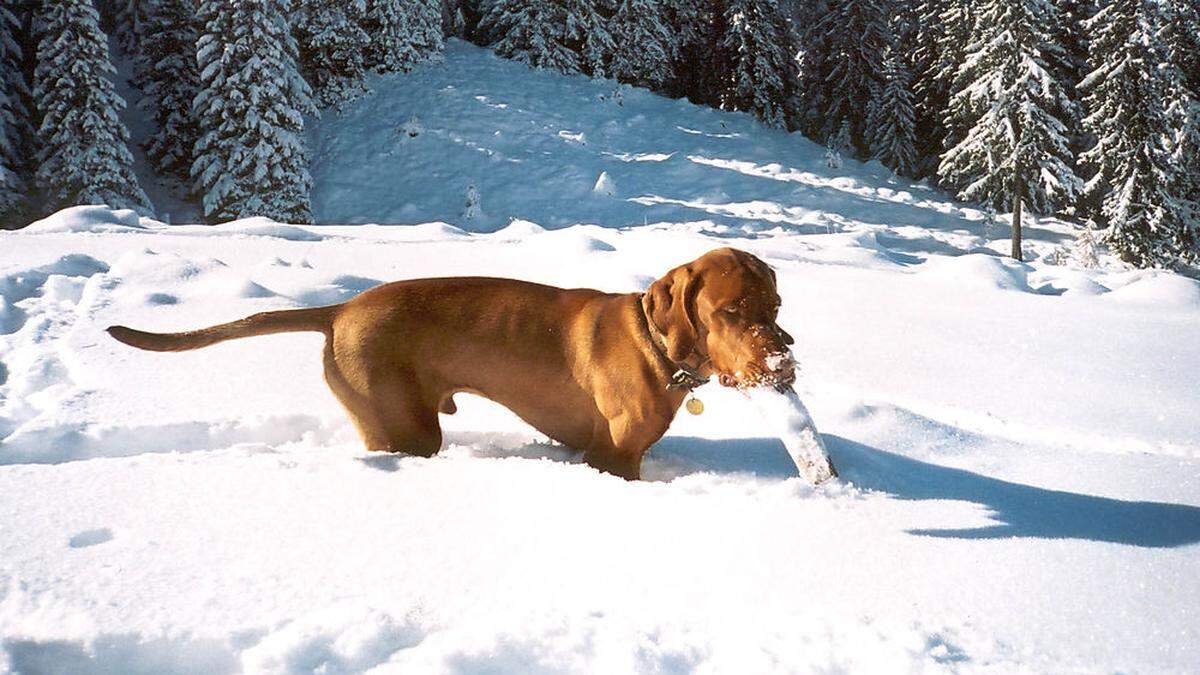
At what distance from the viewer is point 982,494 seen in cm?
277

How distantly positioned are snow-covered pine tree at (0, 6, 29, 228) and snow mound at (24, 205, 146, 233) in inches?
594

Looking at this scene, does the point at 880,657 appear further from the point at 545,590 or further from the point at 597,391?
the point at 597,391

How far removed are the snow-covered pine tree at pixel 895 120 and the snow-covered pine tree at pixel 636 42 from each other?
9335 millimetres

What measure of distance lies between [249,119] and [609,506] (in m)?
22.1

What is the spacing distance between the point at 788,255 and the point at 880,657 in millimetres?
7506

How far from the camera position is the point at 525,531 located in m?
2.36

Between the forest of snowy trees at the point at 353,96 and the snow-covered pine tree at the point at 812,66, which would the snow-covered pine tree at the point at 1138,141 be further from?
the snow-covered pine tree at the point at 812,66

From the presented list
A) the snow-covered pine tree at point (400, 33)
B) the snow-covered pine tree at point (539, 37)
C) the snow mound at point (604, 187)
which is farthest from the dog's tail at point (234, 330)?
the snow-covered pine tree at point (539, 37)

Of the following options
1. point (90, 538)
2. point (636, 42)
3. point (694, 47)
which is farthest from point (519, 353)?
point (694, 47)

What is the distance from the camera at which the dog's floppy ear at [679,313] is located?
2.81m

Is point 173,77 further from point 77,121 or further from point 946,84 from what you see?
point 946,84

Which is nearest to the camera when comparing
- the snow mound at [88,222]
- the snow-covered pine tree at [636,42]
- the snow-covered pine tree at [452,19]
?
the snow mound at [88,222]

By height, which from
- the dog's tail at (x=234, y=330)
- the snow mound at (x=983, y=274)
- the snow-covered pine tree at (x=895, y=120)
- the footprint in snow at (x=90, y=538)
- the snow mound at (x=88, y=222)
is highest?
the snow-covered pine tree at (x=895, y=120)

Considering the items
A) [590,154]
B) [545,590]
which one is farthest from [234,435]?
[590,154]
